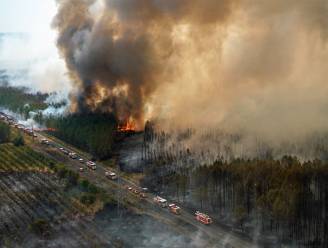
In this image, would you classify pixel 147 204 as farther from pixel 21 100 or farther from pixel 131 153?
pixel 21 100

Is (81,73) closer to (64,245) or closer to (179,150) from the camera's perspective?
(179,150)

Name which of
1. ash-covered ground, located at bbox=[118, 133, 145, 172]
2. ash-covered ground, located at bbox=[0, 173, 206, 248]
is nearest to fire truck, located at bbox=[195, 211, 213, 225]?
ash-covered ground, located at bbox=[0, 173, 206, 248]

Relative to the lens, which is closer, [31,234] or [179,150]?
[31,234]

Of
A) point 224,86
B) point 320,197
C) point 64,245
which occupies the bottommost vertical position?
point 64,245

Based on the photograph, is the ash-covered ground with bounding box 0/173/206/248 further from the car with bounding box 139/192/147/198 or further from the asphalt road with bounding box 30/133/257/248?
the car with bounding box 139/192/147/198

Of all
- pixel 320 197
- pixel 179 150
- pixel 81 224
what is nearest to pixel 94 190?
pixel 81 224
